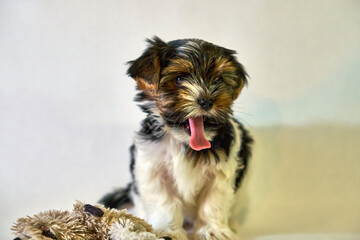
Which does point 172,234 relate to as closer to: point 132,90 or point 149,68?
point 149,68

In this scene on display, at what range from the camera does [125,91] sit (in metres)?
3.62

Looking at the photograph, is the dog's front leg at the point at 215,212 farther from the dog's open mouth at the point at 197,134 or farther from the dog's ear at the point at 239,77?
the dog's ear at the point at 239,77

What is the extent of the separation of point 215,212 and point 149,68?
3.64 ft

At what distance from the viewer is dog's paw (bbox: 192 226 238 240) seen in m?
2.63

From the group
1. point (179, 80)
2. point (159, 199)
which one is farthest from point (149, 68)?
point (159, 199)

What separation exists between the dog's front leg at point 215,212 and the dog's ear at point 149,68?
2.67ft

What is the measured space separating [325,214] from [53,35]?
2.84 metres

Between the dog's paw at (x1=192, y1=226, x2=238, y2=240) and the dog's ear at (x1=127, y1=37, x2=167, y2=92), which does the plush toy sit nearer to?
the dog's paw at (x1=192, y1=226, x2=238, y2=240)

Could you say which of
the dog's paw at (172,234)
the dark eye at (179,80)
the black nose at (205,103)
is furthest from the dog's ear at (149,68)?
the dog's paw at (172,234)

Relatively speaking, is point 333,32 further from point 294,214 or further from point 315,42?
point 294,214

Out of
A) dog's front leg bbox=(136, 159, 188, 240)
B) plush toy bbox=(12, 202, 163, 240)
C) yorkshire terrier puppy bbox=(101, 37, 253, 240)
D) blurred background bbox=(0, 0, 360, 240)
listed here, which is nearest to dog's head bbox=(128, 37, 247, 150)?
yorkshire terrier puppy bbox=(101, 37, 253, 240)

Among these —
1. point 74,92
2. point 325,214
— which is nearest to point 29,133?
point 74,92

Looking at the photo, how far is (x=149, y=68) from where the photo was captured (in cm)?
238

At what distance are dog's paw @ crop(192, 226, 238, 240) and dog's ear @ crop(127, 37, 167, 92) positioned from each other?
105cm
